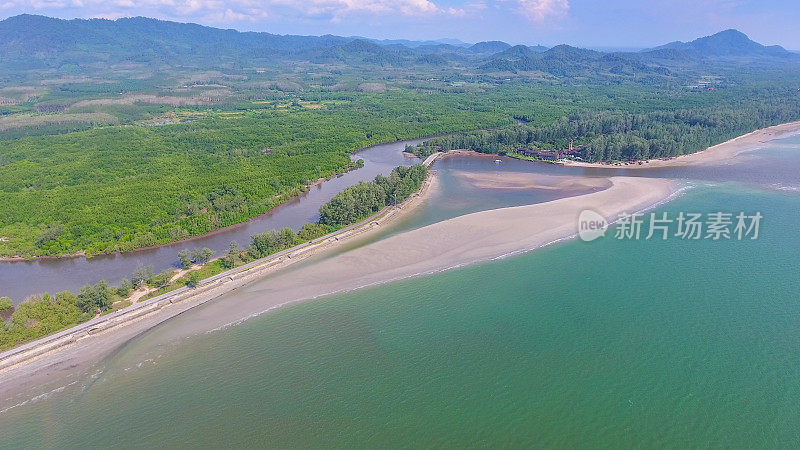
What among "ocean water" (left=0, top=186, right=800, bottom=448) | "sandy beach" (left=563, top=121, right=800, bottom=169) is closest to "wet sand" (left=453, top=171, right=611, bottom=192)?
"sandy beach" (left=563, top=121, right=800, bottom=169)

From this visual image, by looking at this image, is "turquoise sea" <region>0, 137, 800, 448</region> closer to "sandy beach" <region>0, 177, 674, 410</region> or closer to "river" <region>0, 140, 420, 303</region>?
"sandy beach" <region>0, 177, 674, 410</region>

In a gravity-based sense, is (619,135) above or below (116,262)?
above

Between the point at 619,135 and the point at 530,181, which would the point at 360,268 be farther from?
the point at 619,135

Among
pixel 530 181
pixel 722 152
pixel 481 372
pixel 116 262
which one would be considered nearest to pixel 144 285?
pixel 116 262

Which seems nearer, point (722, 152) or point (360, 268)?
point (360, 268)

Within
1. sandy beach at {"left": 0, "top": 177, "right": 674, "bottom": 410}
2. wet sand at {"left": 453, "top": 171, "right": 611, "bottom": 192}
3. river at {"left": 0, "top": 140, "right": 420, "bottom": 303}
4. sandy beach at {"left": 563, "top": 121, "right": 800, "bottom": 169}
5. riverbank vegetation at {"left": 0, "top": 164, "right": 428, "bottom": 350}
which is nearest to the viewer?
sandy beach at {"left": 0, "top": 177, "right": 674, "bottom": 410}
